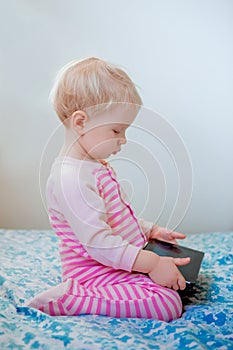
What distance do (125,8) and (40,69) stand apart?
1.47 ft

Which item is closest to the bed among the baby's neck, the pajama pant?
the pajama pant

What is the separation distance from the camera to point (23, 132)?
85.1 inches

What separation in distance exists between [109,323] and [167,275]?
179 millimetres

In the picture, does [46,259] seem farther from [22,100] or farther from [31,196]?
[22,100]

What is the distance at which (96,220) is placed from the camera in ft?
3.60

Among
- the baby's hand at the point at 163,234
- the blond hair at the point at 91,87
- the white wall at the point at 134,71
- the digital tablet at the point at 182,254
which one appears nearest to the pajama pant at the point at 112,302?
the digital tablet at the point at 182,254

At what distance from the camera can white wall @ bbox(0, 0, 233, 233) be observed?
2131 millimetres

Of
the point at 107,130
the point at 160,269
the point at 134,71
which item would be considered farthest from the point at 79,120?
the point at 134,71

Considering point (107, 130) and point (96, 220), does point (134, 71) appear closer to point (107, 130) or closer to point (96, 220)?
point (107, 130)

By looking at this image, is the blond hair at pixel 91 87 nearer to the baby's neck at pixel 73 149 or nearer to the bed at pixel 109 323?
the baby's neck at pixel 73 149

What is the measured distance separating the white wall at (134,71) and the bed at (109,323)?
73 centimetres

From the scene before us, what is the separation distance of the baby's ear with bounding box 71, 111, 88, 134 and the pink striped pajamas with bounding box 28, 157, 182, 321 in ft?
0.24

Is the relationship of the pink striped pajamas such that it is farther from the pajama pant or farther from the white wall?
the white wall

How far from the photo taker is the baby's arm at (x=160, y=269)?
1109 millimetres
